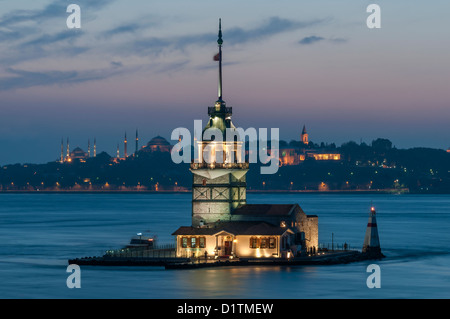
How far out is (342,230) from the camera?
109125 millimetres

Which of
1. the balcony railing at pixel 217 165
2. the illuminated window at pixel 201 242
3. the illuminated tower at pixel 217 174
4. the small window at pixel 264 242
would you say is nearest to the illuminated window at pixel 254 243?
the small window at pixel 264 242

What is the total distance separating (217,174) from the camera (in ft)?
198

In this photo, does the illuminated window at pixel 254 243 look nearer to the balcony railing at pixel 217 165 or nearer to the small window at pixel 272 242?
the small window at pixel 272 242

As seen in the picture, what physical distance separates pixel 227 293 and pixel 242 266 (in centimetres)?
721

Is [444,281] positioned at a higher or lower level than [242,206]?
lower

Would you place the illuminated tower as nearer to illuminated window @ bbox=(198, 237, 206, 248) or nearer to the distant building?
the distant building

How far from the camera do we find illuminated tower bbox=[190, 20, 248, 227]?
2363 inches

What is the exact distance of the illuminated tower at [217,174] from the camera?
197 feet

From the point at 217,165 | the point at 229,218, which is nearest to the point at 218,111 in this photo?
the point at 217,165

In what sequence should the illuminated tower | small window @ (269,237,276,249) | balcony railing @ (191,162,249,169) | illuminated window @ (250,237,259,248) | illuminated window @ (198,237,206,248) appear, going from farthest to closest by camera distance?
balcony railing @ (191,162,249,169)
the illuminated tower
illuminated window @ (198,237,206,248)
illuminated window @ (250,237,259,248)
small window @ (269,237,276,249)

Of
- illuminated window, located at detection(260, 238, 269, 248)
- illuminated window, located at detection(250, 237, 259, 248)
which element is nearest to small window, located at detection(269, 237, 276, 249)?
illuminated window, located at detection(260, 238, 269, 248)

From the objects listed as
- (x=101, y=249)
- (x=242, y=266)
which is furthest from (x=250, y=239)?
(x=101, y=249)
